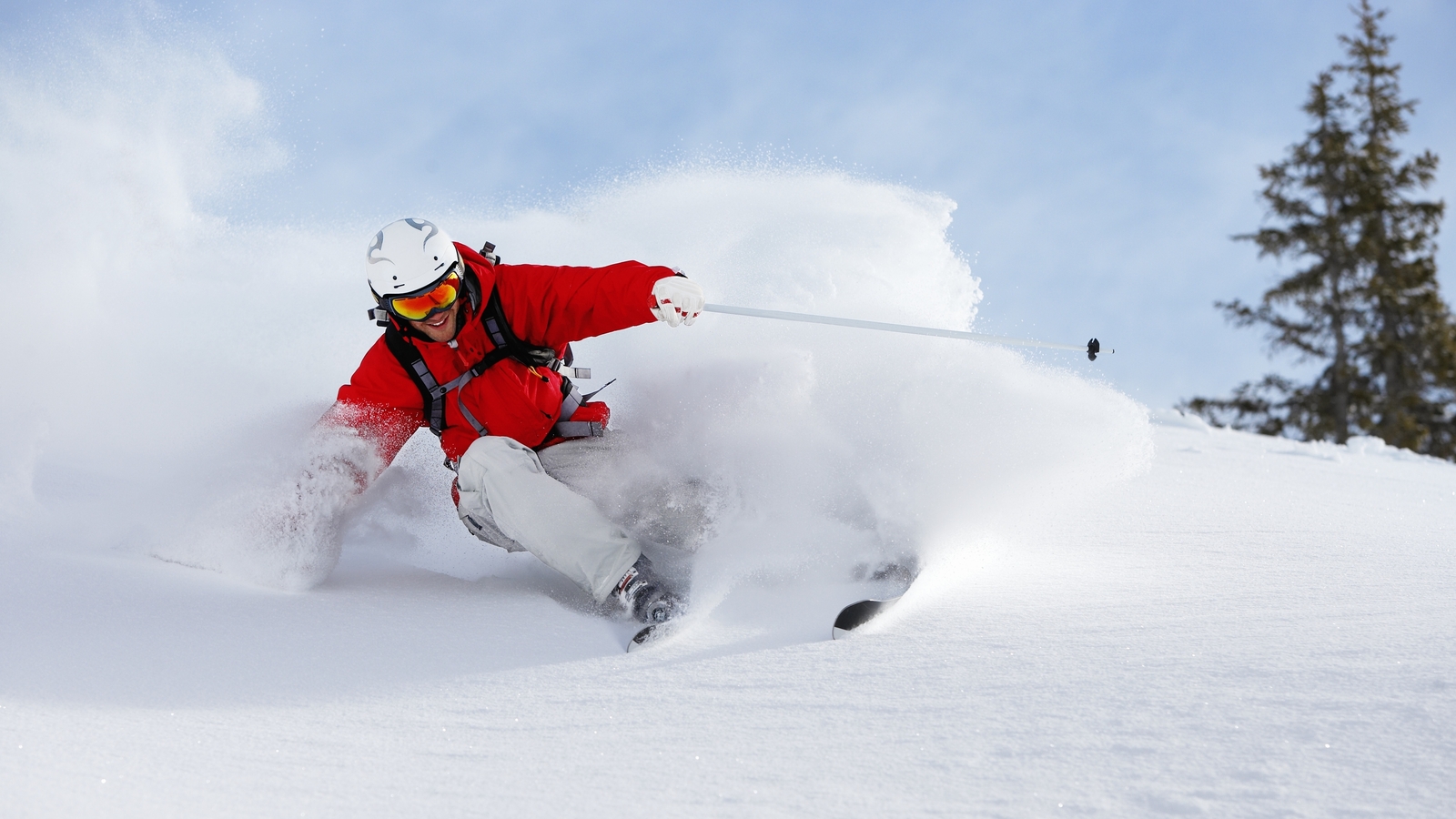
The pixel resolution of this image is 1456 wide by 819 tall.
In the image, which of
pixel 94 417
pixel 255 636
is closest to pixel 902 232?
pixel 255 636

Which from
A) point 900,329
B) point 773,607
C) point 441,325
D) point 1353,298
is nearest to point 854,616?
point 773,607

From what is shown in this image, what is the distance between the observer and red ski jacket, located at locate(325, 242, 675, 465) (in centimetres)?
361

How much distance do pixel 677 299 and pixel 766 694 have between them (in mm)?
1546

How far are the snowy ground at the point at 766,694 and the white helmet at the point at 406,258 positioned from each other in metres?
1.08

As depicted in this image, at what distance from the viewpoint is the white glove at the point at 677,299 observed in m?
3.50

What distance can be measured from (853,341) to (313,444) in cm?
219

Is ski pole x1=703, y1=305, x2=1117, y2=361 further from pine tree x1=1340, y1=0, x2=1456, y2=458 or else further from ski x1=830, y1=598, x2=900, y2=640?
pine tree x1=1340, y1=0, x2=1456, y2=458

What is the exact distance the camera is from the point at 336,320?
7129 millimetres

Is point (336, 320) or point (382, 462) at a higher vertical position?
point (336, 320)

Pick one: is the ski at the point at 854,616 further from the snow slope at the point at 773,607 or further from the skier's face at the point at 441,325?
the skier's face at the point at 441,325

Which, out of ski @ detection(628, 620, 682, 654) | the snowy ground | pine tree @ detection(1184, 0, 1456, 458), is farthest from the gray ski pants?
pine tree @ detection(1184, 0, 1456, 458)

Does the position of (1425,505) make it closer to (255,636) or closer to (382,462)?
(382,462)

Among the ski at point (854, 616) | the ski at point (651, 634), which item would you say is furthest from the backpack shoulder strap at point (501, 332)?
the ski at point (854, 616)

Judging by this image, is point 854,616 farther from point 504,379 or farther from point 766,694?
point 504,379
